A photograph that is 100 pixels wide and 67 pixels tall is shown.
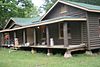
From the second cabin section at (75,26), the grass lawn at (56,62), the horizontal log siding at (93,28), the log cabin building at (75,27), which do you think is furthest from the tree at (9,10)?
the grass lawn at (56,62)

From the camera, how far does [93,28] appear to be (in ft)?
63.3

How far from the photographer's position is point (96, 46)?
19.4 meters

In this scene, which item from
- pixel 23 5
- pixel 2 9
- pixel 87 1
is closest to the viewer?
pixel 2 9

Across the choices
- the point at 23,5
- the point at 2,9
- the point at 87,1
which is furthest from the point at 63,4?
the point at 87,1

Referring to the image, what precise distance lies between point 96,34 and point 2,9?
19332 millimetres

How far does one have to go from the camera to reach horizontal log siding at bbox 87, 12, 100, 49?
19078 millimetres

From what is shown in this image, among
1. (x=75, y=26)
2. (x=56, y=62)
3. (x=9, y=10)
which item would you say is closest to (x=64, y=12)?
(x=75, y=26)

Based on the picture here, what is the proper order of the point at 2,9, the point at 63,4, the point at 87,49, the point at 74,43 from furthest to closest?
the point at 2,9 < the point at 63,4 < the point at 74,43 < the point at 87,49

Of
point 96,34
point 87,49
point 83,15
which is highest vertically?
point 83,15

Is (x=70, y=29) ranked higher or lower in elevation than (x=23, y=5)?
lower

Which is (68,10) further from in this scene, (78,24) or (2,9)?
(2,9)

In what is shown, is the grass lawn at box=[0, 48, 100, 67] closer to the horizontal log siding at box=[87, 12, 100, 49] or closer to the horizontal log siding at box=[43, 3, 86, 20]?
the horizontal log siding at box=[87, 12, 100, 49]

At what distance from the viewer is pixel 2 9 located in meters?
35.0

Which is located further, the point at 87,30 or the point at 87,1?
the point at 87,1
